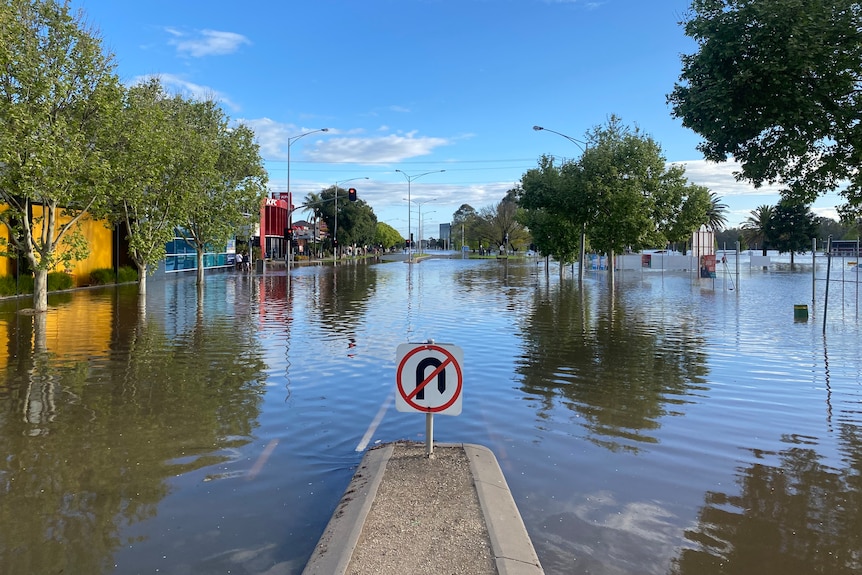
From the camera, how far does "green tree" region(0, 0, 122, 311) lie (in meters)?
17.9

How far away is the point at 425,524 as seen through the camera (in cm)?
468

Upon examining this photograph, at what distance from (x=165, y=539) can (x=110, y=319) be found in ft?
53.4

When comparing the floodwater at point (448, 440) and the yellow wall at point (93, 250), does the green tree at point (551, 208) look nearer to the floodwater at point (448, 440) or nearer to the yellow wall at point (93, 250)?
the floodwater at point (448, 440)

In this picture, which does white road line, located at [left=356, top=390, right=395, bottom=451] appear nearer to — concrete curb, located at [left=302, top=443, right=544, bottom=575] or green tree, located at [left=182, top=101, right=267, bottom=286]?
concrete curb, located at [left=302, top=443, right=544, bottom=575]

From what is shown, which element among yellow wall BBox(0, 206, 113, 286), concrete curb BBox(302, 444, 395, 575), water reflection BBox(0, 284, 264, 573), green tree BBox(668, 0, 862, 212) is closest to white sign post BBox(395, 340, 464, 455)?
concrete curb BBox(302, 444, 395, 575)

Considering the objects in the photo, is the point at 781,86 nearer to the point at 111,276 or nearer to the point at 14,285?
the point at 14,285

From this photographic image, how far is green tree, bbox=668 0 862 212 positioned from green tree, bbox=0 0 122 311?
661 inches

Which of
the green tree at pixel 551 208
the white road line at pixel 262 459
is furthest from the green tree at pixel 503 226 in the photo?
the white road line at pixel 262 459

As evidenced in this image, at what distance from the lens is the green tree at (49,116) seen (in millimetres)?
17875

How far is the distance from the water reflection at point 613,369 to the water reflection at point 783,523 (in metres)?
1.40

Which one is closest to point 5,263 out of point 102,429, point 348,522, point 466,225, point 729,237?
point 102,429

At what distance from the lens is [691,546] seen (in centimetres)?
473

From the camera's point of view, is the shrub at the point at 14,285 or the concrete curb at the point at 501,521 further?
the shrub at the point at 14,285

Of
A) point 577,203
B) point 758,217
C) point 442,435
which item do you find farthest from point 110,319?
point 758,217
